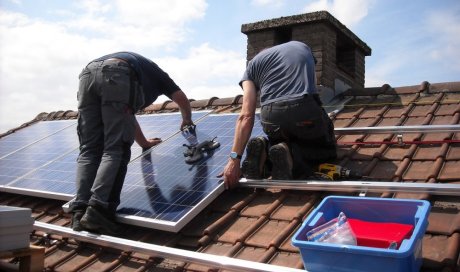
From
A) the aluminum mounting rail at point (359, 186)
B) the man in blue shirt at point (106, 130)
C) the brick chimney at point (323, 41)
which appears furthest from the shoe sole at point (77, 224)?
the brick chimney at point (323, 41)

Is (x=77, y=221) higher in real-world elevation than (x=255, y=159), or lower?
lower

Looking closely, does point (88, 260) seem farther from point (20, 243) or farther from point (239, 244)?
point (239, 244)

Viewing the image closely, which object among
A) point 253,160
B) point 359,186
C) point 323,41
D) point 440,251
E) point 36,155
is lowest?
point 440,251

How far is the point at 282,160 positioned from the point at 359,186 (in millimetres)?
711

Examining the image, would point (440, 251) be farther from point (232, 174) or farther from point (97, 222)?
point (97, 222)

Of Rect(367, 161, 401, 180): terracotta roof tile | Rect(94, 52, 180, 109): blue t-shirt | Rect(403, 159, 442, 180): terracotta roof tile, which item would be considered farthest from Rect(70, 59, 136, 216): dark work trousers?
Rect(403, 159, 442, 180): terracotta roof tile

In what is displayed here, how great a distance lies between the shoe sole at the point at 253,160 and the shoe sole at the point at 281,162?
0.49 ft

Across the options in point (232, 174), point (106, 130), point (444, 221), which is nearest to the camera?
point (444, 221)

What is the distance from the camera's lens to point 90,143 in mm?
3811

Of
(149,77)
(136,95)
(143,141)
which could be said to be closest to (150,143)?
(143,141)

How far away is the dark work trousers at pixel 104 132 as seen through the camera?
11.3 feet

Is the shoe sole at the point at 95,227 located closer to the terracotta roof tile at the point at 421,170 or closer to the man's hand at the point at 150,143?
the man's hand at the point at 150,143

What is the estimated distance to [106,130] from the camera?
362cm

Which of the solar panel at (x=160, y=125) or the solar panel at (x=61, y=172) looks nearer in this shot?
the solar panel at (x=61, y=172)
